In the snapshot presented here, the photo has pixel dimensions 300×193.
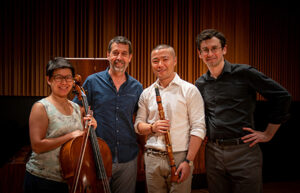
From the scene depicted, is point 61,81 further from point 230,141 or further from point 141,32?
point 141,32

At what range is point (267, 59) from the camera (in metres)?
4.24

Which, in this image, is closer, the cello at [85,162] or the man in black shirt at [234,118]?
the cello at [85,162]

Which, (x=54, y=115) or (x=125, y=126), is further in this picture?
(x=125, y=126)

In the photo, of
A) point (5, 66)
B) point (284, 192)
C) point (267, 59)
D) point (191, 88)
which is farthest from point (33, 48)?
point (284, 192)

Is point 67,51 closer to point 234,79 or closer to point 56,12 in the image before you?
point 56,12

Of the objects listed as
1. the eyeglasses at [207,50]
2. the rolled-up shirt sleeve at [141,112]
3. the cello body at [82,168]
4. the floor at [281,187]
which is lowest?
the floor at [281,187]

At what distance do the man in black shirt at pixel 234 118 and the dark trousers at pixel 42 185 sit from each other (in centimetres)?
121

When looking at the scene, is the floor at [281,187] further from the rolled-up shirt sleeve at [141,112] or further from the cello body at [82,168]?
the cello body at [82,168]

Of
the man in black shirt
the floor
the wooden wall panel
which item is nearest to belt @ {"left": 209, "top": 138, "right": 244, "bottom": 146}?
the man in black shirt

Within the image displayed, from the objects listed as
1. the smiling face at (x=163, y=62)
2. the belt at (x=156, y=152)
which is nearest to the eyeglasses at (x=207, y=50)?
the smiling face at (x=163, y=62)

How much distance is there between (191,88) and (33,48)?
9.09 feet

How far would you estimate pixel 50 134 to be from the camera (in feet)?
4.88

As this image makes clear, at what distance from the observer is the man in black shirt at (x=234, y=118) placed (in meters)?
1.78

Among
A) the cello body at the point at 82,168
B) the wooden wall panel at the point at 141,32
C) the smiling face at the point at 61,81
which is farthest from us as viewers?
→ the wooden wall panel at the point at 141,32
